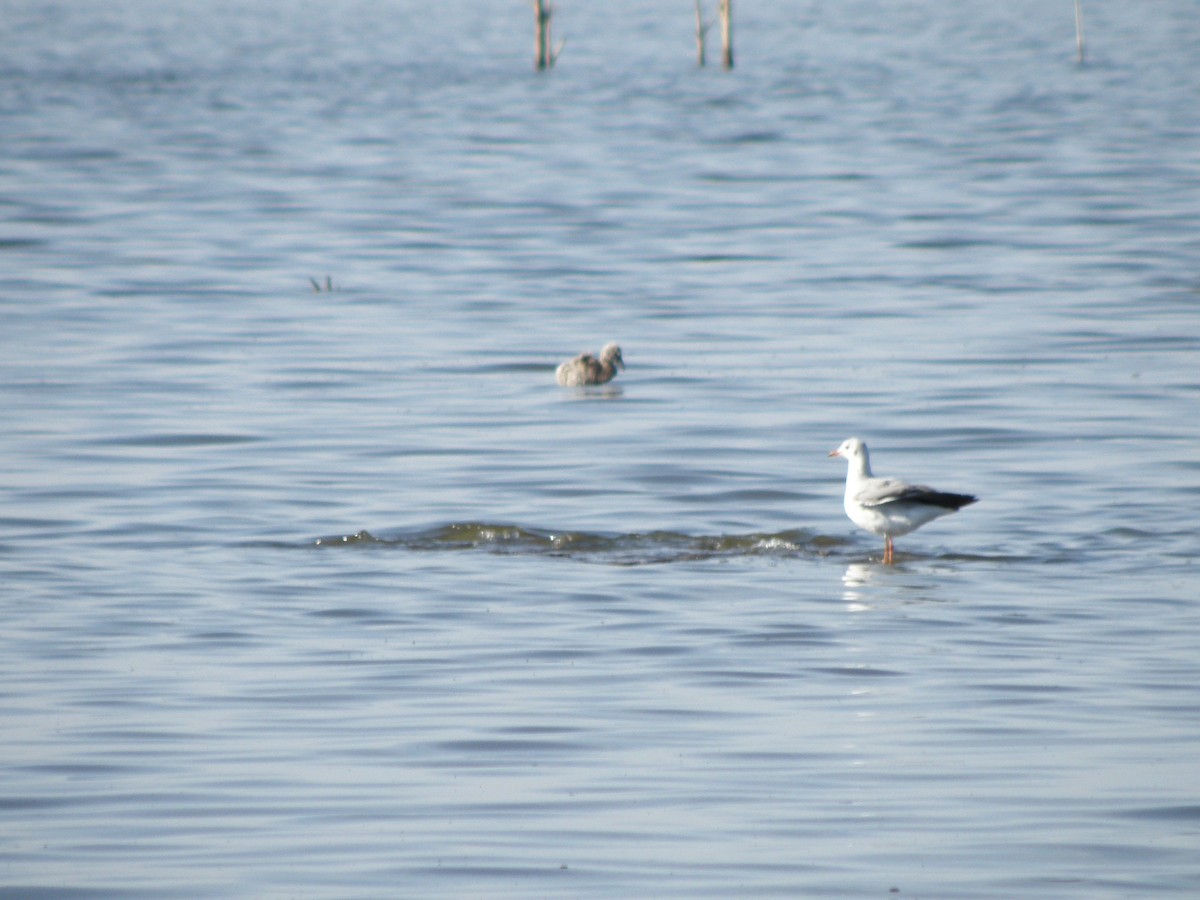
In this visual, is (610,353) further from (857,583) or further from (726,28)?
(726,28)

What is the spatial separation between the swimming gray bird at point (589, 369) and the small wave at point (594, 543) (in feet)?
18.8

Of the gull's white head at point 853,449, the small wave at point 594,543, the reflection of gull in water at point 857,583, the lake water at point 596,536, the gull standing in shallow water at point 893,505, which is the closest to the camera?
the lake water at point 596,536

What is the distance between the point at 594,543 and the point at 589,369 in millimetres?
6203

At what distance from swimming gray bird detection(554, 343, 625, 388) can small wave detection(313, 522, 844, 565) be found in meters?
5.73

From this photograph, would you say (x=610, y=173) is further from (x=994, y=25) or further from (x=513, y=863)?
(x=994, y=25)

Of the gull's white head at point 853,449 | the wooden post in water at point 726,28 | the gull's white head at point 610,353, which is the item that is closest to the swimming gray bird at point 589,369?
the gull's white head at point 610,353

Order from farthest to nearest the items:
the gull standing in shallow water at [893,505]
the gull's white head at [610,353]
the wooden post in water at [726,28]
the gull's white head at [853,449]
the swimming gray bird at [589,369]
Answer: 1. the wooden post in water at [726,28]
2. the gull's white head at [610,353]
3. the swimming gray bird at [589,369]
4. the gull's white head at [853,449]
5. the gull standing in shallow water at [893,505]

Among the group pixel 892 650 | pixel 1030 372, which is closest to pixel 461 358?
pixel 1030 372

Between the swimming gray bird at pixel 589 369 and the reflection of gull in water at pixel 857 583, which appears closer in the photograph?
the reflection of gull in water at pixel 857 583

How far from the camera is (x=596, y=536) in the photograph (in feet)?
44.0

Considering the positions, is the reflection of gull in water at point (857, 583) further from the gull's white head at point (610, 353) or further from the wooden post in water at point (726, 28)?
the wooden post in water at point (726, 28)

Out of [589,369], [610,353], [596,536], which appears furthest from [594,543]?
[610,353]

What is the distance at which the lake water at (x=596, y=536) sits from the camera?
Result: 24.9 ft

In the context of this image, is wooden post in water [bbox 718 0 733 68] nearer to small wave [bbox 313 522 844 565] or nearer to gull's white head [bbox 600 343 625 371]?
gull's white head [bbox 600 343 625 371]
